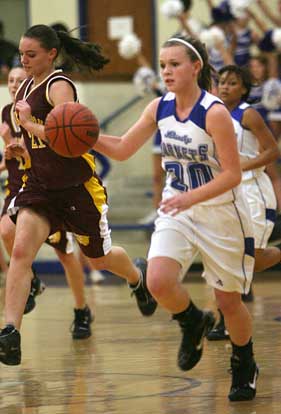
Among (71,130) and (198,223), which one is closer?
(198,223)

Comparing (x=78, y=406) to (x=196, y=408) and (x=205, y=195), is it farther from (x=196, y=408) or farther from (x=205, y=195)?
(x=205, y=195)

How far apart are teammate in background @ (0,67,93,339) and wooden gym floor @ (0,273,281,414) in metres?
0.16

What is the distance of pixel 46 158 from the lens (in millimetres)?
6230

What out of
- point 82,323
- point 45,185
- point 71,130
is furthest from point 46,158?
point 82,323

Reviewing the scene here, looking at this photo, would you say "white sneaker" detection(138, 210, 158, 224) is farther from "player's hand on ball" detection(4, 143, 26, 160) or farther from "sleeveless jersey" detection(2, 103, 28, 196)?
A: "player's hand on ball" detection(4, 143, 26, 160)

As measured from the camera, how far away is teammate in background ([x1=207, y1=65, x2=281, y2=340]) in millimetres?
7180

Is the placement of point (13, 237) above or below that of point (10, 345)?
below

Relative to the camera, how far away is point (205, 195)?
5078 mm

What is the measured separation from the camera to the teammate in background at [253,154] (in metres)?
7.18

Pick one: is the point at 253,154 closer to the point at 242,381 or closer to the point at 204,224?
the point at 204,224

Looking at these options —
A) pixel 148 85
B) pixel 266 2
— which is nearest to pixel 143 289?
pixel 148 85

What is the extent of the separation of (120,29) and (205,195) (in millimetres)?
10269

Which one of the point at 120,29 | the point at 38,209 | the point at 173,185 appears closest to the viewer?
the point at 173,185

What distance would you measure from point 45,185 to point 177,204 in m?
1.36
